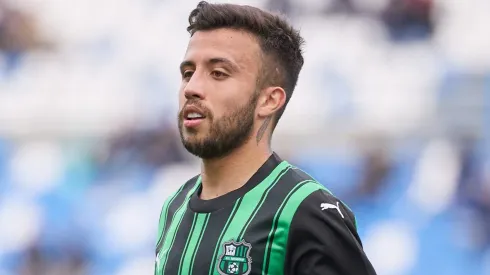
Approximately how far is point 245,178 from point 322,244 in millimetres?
349

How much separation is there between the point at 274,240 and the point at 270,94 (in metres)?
0.44

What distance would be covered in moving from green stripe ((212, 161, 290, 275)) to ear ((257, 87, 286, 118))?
0.15 m

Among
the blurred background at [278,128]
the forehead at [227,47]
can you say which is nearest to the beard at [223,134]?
the forehead at [227,47]

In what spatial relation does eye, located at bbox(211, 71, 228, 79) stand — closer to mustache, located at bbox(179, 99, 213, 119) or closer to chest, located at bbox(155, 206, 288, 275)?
Answer: mustache, located at bbox(179, 99, 213, 119)

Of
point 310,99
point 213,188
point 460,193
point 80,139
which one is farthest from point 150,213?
point 213,188

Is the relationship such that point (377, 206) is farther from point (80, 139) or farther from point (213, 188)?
point (213, 188)

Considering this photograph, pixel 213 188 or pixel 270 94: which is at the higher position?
pixel 270 94

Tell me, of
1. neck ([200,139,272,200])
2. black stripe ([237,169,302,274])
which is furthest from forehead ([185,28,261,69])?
black stripe ([237,169,302,274])

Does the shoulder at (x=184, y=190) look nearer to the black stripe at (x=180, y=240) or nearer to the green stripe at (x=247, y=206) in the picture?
the black stripe at (x=180, y=240)

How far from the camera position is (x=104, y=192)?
262 inches

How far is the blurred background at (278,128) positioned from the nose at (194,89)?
399 centimetres

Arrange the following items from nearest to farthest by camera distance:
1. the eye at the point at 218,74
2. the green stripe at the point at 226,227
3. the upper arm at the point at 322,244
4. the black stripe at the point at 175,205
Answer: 1. the upper arm at the point at 322,244
2. the green stripe at the point at 226,227
3. the eye at the point at 218,74
4. the black stripe at the point at 175,205

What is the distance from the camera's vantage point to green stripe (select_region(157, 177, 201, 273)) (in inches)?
89.1

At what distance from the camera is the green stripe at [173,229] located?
226cm
